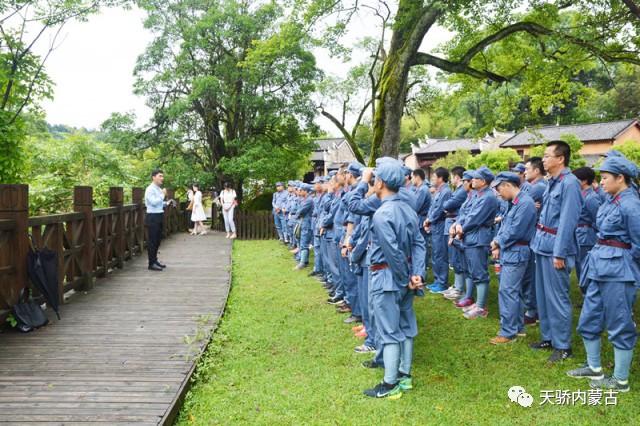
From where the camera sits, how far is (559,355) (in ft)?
17.3

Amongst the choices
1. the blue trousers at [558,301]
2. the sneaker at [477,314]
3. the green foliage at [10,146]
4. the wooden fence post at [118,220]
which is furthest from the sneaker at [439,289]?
the green foliage at [10,146]

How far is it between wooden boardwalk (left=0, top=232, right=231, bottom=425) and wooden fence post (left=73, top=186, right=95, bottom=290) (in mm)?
306

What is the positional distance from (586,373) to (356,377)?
2.30 m

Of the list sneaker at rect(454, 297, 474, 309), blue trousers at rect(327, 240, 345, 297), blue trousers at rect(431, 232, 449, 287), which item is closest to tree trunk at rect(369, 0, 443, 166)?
blue trousers at rect(431, 232, 449, 287)

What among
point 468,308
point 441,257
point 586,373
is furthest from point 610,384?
point 441,257

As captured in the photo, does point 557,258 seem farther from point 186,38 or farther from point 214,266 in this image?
point 186,38

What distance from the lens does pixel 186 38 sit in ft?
61.3

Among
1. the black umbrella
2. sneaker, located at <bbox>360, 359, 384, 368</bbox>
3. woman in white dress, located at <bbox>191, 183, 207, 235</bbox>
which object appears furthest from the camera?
woman in white dress, located at <bbox>191, 183, 207, 235</bbox>

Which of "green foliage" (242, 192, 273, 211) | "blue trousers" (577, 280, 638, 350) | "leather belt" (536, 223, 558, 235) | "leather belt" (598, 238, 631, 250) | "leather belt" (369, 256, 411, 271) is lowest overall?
Answer: "blue trousers" (577, 280, 638, 350)

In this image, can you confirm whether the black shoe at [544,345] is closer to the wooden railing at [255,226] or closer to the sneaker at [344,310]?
the sneaker at [344,310]

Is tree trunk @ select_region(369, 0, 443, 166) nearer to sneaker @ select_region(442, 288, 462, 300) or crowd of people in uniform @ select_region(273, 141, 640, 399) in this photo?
crowd of people in uniform @ select_region(273, 141, 640, 399)

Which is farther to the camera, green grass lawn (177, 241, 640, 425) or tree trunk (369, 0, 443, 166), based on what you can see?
tree trunk (369, 0, 443, 166)

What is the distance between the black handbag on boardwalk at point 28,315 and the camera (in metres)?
5.89

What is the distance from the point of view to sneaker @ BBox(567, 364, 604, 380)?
15.4ft
